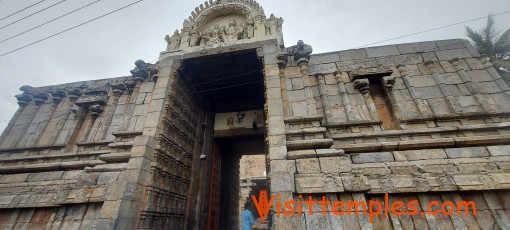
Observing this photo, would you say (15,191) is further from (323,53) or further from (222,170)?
(323,53)

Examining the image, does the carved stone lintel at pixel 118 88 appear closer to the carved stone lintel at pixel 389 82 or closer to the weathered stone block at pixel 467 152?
the carved stone lintel at pixel 389 82

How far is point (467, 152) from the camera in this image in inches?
196

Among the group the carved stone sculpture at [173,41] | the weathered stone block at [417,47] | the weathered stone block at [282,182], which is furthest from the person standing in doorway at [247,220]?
the weathered stone block at [417,47]

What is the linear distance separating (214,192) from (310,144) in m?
5.60

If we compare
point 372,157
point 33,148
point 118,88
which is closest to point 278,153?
point 372,157

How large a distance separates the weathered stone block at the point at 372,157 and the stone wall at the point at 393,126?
23 millimetres

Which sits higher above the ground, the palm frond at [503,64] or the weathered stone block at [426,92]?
the palm frond at [503,64]

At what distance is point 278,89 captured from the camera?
6.09 m

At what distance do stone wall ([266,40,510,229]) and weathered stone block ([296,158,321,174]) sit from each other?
0.02 meters

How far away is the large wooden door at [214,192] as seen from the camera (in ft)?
27.7

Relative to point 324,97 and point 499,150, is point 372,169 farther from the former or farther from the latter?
point 499,150

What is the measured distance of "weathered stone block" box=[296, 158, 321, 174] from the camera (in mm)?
4648

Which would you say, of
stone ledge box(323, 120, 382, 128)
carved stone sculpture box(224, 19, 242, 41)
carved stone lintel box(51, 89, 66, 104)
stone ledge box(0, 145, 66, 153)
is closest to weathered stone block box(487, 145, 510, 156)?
stone ledge box(323, 120, 382, 128)

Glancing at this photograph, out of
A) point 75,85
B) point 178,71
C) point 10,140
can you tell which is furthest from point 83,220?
point 75,85
